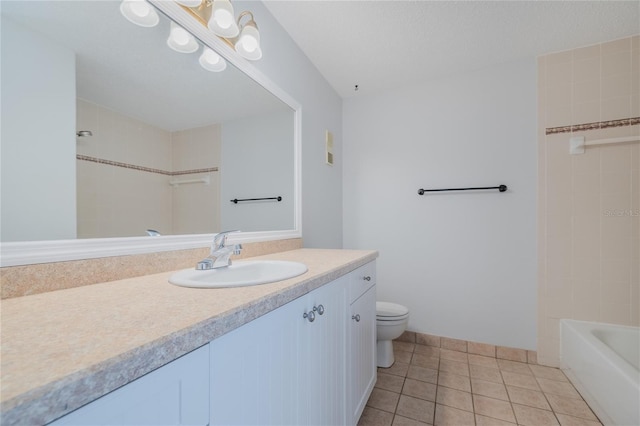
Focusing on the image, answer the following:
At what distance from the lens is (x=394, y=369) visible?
1.90 meters

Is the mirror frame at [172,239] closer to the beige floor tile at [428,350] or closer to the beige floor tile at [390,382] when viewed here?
the beige floor tile at [390,382]

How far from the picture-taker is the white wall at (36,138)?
65cm

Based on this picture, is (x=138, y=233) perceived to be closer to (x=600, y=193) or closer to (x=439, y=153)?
(x=439, y=153)

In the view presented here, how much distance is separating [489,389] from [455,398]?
27 centimetres

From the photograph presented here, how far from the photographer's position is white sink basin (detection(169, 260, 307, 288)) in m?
0.83

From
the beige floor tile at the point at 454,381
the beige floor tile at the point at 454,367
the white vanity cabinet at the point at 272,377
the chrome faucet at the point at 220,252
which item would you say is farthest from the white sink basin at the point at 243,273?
the beige floor tile at the point at 454,367

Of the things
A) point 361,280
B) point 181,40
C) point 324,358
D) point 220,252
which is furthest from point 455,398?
point 181,40

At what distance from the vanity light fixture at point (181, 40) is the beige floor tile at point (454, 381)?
2.25m

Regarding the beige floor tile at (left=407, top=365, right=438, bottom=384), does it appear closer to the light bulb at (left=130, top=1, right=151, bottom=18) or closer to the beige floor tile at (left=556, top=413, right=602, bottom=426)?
the beige floor tile at (left=556, top=413, right=602, bottom=426)

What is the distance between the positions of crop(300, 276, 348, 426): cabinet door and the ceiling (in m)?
1.52

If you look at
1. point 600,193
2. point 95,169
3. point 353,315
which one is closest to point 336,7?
point 95,169

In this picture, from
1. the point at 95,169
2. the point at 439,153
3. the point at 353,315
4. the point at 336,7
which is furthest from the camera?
the point at 439,153

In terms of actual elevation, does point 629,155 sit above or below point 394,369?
above

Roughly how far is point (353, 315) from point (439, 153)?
1.62 m
